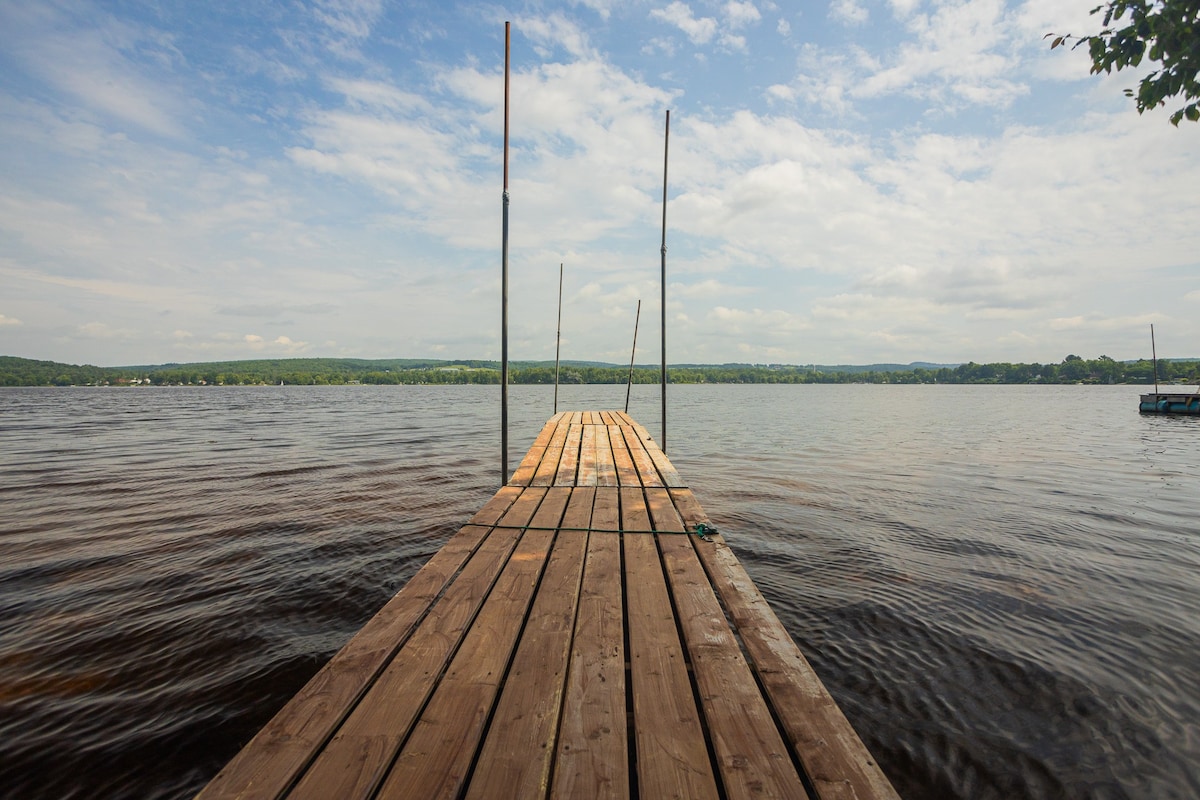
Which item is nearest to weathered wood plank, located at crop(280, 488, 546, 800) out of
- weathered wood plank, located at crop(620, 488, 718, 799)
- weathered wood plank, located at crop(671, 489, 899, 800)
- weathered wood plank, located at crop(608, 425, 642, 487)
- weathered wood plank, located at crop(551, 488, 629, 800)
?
weathered wood plank, located at crop(551, 488, 629, 800)

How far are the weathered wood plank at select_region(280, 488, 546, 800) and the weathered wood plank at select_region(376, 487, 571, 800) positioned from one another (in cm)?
5

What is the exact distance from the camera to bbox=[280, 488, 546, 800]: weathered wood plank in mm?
1597

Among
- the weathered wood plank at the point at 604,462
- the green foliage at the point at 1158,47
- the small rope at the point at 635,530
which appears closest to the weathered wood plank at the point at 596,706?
the small rope at the point at 635,530

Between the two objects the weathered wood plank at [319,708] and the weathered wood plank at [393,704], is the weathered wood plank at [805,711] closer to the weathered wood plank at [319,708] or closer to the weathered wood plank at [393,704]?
the weathered wood plank at [393,704]

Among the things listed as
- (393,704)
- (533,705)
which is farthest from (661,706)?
(393,704)

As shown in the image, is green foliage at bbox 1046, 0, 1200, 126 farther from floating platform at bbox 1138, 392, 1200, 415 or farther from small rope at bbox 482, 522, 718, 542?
floating platform at bbox 1138, 392, 1200, 415

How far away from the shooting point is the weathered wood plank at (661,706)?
1.61 meters

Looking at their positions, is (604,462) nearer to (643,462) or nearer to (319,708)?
(643,462)

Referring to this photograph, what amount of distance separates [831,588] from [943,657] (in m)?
1.31

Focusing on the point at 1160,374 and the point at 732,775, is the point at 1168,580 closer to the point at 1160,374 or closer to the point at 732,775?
the point at 732,775

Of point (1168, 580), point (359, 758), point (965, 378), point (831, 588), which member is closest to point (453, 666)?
point (359, 758)

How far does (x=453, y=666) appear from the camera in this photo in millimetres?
2277

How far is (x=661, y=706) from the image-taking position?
6.51ft

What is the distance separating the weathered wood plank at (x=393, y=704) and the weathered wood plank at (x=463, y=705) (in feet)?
0.15
